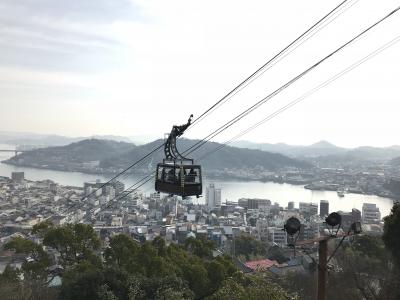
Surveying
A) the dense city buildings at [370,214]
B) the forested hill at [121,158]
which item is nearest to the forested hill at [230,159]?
the forested hill at [121,158]

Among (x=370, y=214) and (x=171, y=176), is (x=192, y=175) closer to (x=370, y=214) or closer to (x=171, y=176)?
(x=171, y=176)

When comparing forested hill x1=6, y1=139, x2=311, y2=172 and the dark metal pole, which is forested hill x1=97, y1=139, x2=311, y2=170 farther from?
the dark metal pole

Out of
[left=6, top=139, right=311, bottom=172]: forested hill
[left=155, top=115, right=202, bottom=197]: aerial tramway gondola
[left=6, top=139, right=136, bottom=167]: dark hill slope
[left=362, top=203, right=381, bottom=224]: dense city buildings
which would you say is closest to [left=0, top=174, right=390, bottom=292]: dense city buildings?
[left=362, top=203, right=381, bottom=224]: dense city buildings

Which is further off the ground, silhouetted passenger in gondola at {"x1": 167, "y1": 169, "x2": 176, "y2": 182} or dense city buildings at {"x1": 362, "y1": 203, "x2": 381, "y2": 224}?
silhouetted passenger in gondola at {"x1": 167, "y1": 169, "x2": 176, "y2": 182}

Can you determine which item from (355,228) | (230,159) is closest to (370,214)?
(355,228)

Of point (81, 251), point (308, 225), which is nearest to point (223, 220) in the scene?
point (308, 225)

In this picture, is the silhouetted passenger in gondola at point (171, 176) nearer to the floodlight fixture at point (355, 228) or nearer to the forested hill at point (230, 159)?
the floodlight fixture at point (355, 228)
